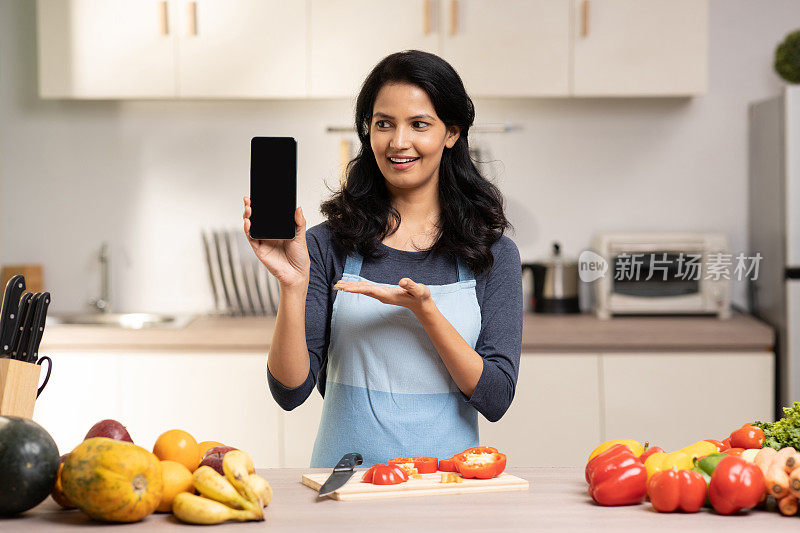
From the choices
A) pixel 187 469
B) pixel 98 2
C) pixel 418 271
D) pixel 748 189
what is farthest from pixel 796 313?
pixel 98 2

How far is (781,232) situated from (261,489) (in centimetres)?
241

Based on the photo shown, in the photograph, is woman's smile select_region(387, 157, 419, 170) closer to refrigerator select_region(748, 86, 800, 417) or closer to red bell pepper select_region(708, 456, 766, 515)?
red bell pepper select_region(708, 456, 766, 515)

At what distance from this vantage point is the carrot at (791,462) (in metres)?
1.14

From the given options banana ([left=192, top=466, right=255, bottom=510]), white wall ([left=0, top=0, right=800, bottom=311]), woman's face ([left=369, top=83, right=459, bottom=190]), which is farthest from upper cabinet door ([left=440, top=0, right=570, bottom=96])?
banana ([left=192, top=466, right=255, bottom=510])

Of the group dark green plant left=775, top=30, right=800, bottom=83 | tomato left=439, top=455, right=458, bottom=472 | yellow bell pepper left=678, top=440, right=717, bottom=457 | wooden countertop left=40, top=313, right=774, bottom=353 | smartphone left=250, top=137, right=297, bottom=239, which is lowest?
wooden countertop left=40, top=313, right=774, bottom=353

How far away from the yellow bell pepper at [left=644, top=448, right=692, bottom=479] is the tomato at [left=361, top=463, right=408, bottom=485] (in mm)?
348

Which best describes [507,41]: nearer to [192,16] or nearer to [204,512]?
[192,16]

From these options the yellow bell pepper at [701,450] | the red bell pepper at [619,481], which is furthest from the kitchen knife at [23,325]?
the yellow bell pepper at [701,450]

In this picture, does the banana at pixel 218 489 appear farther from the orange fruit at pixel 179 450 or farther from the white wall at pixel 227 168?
the white wall at pixel 227 168

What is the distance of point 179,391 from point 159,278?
739 millimetres

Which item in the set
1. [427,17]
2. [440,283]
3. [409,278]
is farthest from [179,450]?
[427,17]

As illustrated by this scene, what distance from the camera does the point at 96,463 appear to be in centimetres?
108

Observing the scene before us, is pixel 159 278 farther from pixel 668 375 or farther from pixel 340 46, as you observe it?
pixel 668 375

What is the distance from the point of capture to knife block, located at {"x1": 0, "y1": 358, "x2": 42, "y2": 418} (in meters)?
1.29
